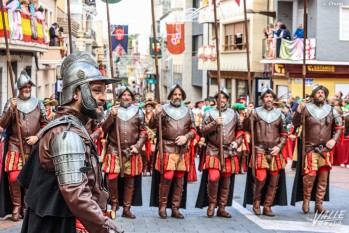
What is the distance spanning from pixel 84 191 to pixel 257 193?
6.81 metres

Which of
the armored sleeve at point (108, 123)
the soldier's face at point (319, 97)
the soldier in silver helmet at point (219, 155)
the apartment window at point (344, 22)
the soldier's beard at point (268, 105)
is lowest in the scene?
the soldier in silver helmet at point (219, 155)

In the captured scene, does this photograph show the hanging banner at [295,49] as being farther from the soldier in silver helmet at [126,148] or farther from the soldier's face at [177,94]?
the soldier in silver helmet at [126,148]

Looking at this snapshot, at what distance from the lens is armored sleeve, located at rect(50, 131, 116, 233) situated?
14.7ft

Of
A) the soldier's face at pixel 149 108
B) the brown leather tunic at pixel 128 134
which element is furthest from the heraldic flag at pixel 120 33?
the brown leather tunic at pixel 128 134

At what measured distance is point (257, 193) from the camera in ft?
36.3

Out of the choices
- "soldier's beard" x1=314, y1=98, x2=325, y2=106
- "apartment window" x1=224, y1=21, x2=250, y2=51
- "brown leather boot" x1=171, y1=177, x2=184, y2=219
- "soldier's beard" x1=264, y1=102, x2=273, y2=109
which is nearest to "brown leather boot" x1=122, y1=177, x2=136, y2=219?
"brown leather boot" x1=171, y1=177, x2=184, y2=219

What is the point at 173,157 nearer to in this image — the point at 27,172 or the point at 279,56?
the point at 27,172

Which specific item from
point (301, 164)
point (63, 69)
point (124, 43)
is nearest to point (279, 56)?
point (124, 43)

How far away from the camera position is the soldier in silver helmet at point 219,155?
35.6 ft

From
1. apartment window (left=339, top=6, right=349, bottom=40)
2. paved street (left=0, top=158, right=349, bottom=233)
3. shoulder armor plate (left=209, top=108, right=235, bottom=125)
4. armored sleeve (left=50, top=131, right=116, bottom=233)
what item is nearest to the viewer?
armored sleeve (left=50, top=131, right=116, bottom=233)

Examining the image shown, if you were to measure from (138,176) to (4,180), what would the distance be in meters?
1.86

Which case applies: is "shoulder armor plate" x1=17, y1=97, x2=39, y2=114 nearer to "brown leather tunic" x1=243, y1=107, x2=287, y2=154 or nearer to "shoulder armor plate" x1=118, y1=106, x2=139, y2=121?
"shoulder armor plate" x1=118, y1=106, x2=139, y2=121

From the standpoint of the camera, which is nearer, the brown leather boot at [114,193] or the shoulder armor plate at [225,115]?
the brown leather boot at [114,193]

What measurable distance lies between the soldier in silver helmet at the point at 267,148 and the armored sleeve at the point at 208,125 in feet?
1.75
